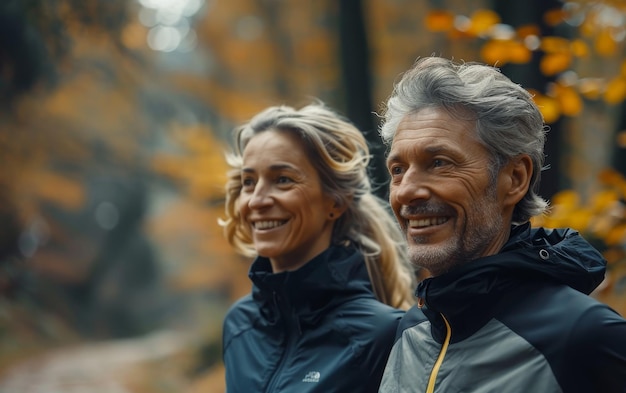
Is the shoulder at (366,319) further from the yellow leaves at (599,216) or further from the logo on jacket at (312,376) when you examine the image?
the yellow leaves at (599,216)

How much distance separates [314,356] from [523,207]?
1096mm

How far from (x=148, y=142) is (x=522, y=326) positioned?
14.6m

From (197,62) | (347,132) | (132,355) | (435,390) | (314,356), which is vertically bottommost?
(435,390)

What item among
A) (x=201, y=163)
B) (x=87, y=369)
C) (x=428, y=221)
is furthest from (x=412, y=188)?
(x=87, y=369)

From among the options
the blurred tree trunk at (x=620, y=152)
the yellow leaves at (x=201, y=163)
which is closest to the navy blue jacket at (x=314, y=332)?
the blurred tree trunk at (x=620, y=152)

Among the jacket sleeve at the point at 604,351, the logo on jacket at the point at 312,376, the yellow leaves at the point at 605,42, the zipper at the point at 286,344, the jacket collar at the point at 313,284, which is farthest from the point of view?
the yellow leaves at the point at 605,42

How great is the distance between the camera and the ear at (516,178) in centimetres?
239

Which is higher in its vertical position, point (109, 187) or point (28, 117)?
point (109, 187)

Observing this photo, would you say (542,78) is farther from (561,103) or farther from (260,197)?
(260,197)

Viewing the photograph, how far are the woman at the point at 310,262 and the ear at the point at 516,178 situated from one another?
92cm

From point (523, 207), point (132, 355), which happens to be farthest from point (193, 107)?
point (523, 207)

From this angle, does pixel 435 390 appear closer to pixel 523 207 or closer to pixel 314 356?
pixel 523 207

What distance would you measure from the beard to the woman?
80 cm

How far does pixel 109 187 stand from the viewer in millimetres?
17531
